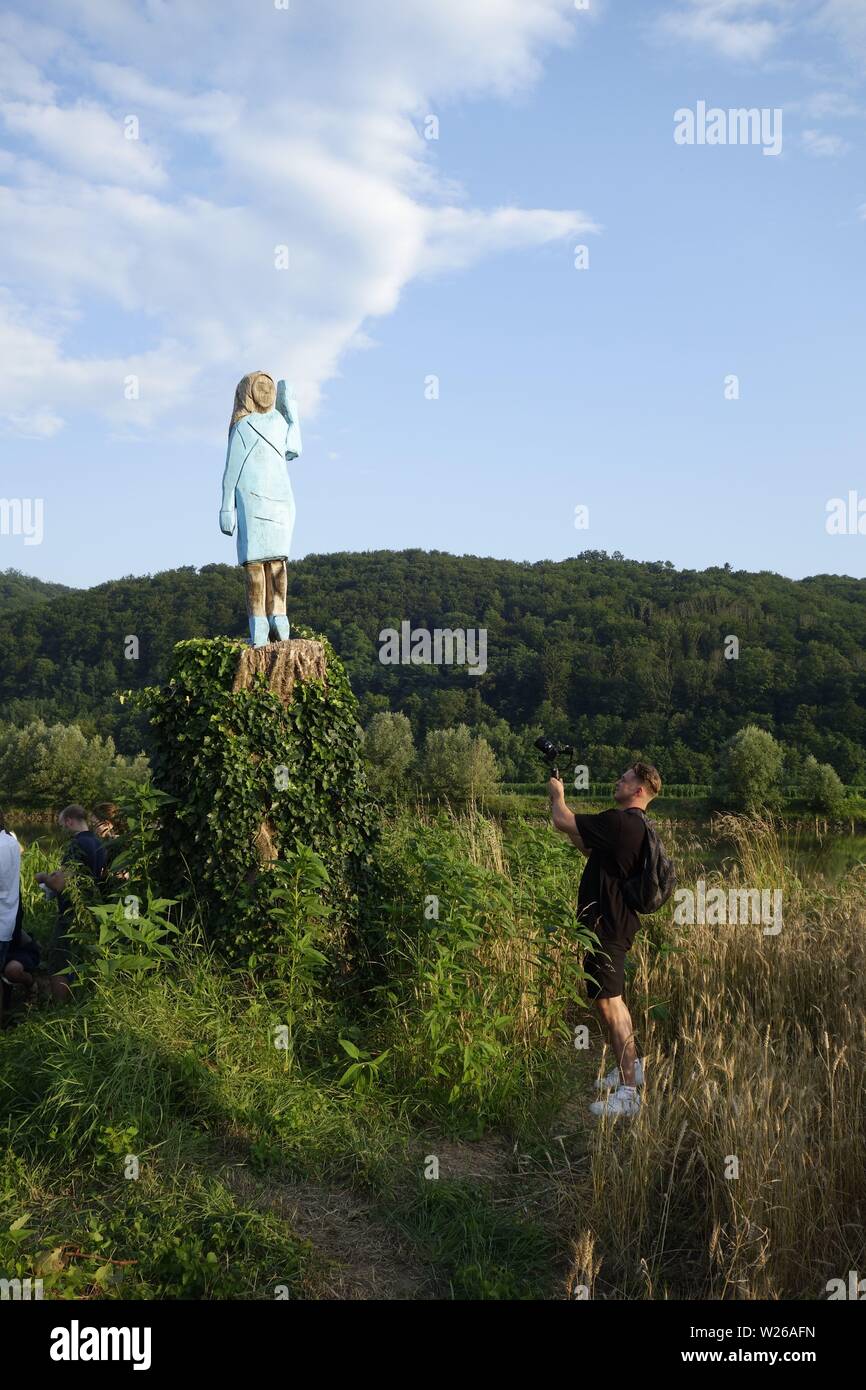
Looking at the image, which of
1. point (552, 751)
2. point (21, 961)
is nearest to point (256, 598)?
point (552, 751)

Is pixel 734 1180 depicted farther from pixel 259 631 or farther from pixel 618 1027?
pixel 259 631

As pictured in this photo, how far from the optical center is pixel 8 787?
41.7 metres

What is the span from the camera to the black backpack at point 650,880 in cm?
509

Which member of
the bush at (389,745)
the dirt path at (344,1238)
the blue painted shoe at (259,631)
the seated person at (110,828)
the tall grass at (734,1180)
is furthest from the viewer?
the bush at (389,745)

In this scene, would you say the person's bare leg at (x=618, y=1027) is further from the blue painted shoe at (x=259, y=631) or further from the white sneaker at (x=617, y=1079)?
the blue painted shoe at (x=259, y=631)

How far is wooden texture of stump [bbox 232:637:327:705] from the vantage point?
6270mm

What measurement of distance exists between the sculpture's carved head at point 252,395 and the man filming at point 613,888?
11.6 feet

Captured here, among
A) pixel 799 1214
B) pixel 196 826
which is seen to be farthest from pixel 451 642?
pixel 799 1214

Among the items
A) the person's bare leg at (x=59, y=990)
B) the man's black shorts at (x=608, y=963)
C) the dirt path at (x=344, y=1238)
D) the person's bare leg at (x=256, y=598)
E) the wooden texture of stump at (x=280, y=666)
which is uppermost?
the person's bare leg at (x=256, y=598)

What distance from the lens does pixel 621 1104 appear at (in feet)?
15.0

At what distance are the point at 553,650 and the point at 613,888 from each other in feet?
117

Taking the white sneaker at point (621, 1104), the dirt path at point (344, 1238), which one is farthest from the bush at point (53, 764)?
the dirt path at point (344, 1238)

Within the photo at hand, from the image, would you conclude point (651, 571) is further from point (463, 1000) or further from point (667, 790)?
point (463, 1000)
